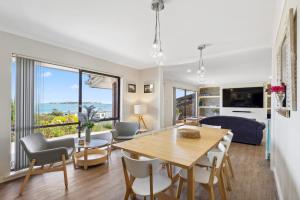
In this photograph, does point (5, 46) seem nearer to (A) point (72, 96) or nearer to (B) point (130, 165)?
(A) point (72, 96)

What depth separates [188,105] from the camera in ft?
29.6

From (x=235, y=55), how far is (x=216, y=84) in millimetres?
5696

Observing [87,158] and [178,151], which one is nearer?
[178,151]

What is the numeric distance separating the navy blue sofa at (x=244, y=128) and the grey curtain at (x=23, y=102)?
480cm

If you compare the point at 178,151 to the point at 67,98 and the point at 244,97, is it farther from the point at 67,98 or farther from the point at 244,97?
the point at 244,97

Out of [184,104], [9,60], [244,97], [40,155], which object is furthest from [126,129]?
[244,97]

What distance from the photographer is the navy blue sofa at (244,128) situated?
4.43m

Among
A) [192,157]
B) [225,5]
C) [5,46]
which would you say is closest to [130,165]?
[192,157]

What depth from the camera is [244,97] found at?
838cm

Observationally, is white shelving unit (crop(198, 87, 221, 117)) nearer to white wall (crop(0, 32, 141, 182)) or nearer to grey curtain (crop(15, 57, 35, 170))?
white wall (crop(0, 32, 141, 182))

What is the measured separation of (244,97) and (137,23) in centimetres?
800

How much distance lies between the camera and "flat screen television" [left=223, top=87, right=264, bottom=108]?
8008 mm

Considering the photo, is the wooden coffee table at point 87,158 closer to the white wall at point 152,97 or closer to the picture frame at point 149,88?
the white wall at point 152,97

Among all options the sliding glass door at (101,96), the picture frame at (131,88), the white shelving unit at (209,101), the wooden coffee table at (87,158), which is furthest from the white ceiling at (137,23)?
the white shelving unit at (209,101)
